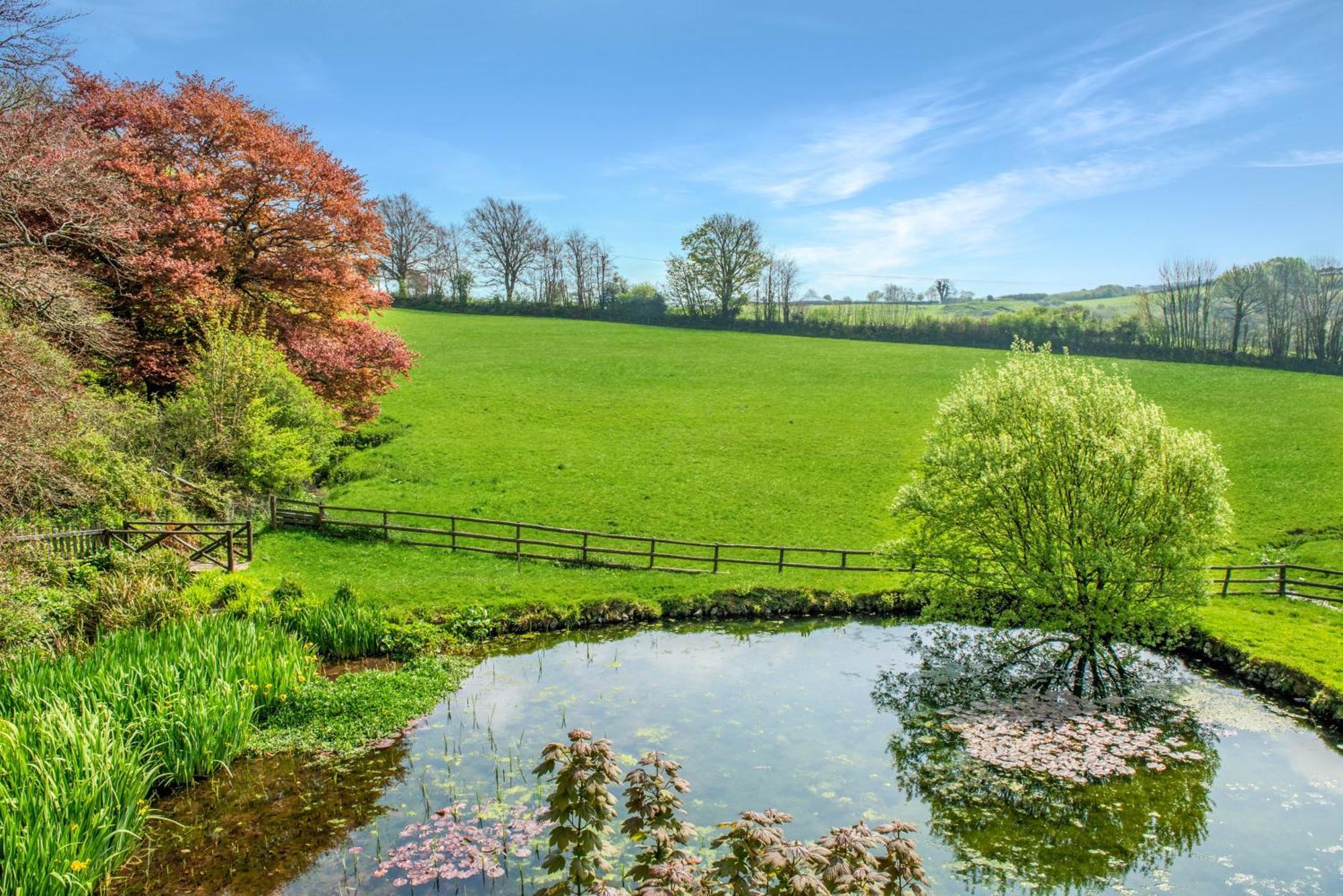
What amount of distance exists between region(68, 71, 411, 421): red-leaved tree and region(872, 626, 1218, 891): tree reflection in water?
956 inches

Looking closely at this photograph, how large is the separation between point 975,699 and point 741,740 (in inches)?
216

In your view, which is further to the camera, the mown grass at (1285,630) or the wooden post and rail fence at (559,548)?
the wooden post and rail fence at (559,548)

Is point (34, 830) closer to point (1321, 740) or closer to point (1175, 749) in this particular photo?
point (1175, 749)

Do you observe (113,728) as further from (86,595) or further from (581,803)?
(581,803)

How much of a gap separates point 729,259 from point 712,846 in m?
70.4

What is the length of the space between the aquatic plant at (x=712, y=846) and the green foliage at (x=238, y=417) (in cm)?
2138

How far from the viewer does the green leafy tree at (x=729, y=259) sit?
72625 mm

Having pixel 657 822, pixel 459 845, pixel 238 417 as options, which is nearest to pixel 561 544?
pixel 238 417

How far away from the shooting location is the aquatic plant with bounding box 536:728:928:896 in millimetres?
5270

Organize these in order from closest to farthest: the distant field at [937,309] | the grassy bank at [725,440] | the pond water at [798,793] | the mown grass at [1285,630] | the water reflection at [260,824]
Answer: the water reflection at [260,824] < the pond water at [798,793] < the mown grass at [1285,630] < the grassy bank at [725,440] < the distant field at [937,309]

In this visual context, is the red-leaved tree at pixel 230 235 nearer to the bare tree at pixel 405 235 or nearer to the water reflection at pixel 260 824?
the water reflection at pixel 260 824

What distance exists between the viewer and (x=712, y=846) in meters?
6.18

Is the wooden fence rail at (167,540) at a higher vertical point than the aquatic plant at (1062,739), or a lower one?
higher

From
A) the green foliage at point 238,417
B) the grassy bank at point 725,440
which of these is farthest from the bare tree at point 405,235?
the green foliage at point 238,417
